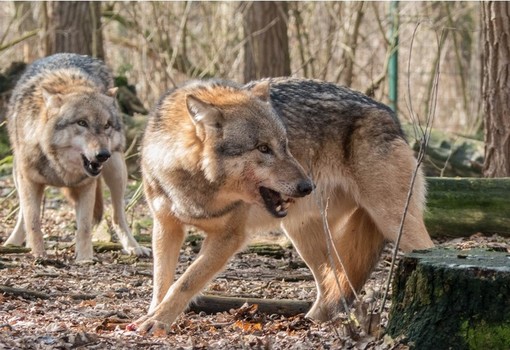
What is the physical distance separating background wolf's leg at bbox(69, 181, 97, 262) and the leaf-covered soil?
121 mm

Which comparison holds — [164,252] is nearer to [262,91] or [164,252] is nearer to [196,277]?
[196,277]

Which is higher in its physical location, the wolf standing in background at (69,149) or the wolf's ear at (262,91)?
the wolf's ear at (262,91)

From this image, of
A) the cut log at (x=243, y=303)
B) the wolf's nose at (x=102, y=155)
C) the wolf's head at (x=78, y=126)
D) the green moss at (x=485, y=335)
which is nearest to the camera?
the green moss at (x=485, y=335)

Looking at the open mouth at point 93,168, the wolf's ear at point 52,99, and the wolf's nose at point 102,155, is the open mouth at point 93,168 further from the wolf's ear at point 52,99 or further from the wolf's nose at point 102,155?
the wolf's ear at point 52,99

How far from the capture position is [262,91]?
5.19m

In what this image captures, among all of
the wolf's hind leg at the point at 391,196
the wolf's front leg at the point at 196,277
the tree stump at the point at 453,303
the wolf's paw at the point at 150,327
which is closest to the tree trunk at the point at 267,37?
the wolf's hind leg at the point at 391,196

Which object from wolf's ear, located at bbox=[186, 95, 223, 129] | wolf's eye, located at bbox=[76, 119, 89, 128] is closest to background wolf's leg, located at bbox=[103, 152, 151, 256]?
wolf's eye, located at bbox=[76, 119, 89, 128]

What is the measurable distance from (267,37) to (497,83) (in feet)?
15.2

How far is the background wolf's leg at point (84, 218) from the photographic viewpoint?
727 cm

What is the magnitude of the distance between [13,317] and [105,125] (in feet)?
9.20

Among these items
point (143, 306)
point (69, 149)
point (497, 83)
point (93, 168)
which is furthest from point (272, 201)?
point (497, 83)

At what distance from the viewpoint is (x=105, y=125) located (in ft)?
24.3

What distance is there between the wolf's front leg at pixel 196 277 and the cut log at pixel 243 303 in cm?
34

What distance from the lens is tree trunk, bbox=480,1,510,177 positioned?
310 inches
